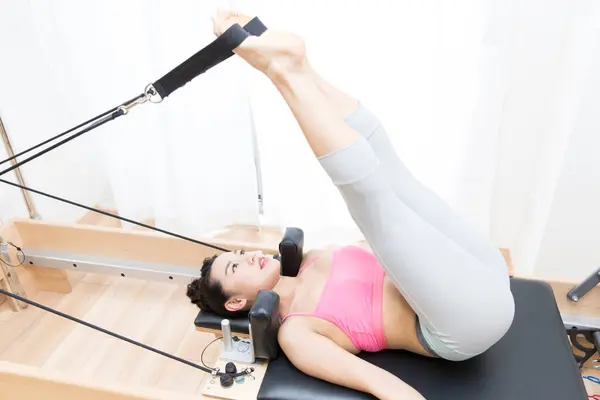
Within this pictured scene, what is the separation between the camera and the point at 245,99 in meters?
2.05

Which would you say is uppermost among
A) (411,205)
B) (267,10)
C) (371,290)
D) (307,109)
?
(267,10)

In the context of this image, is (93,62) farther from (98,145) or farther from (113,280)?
(113,280)

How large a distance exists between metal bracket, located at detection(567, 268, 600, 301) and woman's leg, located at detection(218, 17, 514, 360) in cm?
45

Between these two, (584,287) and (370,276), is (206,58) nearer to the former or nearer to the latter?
(370,276)

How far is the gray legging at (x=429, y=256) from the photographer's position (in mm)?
1075

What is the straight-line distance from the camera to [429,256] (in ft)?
3.73

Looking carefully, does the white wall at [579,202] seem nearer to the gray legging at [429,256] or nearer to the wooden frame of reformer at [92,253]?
the gray legging at [429,256]

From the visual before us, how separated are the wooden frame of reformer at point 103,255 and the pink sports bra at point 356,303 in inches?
18.2

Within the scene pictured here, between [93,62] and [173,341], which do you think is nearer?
[173,341]

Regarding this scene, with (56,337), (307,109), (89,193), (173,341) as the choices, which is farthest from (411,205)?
(89,193)

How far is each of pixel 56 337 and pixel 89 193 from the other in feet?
2.79

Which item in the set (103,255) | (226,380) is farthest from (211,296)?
(103,255)

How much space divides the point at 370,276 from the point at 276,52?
2.04 feet

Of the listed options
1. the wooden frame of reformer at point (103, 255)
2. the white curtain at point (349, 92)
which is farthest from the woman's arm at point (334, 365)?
the white curtain at point (349, 92)
